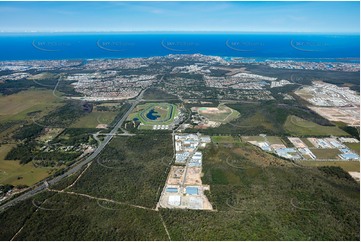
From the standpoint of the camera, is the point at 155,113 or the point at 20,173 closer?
the point at 20,173

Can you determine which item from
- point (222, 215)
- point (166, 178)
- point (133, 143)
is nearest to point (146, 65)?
point (133, 143)

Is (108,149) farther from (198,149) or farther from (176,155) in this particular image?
(198,149)

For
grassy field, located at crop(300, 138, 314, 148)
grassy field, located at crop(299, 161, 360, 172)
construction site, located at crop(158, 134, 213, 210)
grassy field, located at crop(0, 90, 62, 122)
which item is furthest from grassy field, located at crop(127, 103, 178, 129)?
grassy field, located at crop(299, 161, 360, 172)

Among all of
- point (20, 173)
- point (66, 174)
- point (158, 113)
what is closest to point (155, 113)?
point (158, 113)

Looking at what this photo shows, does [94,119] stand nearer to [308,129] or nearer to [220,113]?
[220,113]

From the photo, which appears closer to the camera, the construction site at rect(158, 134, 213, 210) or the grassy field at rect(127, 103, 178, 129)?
the construction site at rect(158, 134, 213, 210)

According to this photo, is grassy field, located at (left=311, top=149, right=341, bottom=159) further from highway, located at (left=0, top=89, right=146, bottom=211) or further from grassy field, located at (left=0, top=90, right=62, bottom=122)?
grassy field, located at (left=0, top=90, right=62, bottom=122)

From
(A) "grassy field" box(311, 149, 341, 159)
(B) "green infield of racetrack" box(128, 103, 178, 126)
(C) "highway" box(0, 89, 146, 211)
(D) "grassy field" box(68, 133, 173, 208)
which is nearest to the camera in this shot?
(C) "highway" box(0, 89, 146, 211)
